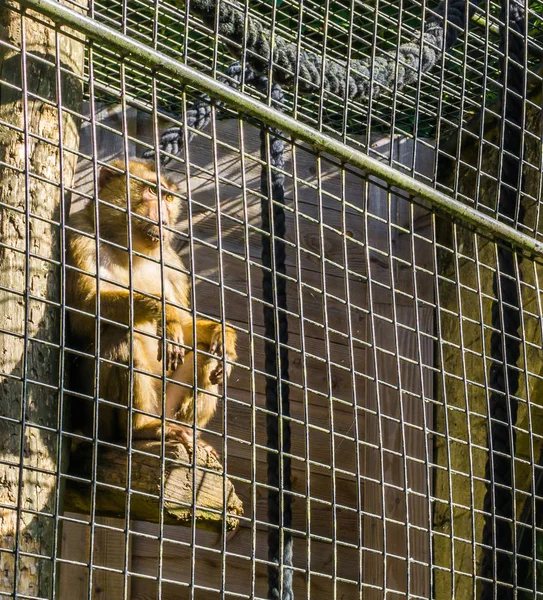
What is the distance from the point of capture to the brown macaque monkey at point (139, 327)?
3086mm

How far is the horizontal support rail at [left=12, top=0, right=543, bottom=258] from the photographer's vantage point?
2.00 metres

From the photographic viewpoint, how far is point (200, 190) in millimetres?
4008

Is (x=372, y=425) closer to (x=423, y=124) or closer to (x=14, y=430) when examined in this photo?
(x=423, y=124)

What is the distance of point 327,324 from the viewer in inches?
97.1

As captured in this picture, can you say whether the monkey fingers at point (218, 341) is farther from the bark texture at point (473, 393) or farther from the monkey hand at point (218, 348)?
the bark texture at point (473, 393)

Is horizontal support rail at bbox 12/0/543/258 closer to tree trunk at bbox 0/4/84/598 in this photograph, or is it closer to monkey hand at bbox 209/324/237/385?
tree trunk at bbox 0/4/84/598

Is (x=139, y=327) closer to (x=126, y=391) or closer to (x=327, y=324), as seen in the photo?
(x=126, y=391)

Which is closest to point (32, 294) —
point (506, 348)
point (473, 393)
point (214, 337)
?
point (214, 337)

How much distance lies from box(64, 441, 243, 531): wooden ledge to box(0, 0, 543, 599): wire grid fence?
1 centimetres

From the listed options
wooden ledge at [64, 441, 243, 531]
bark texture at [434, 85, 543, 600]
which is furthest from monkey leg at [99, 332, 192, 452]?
bark texture at [434, 85, 543, 600]

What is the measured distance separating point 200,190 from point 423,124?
3.59 feet

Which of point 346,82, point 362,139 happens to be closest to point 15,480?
point 346,82

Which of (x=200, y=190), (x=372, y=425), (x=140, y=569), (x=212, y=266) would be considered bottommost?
(x=140, y=569)

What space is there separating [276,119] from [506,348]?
0.92 m
